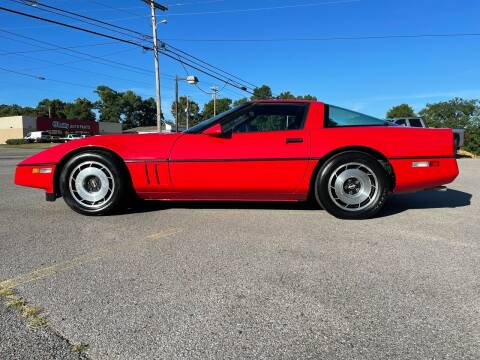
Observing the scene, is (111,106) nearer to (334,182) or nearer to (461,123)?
(461,123)

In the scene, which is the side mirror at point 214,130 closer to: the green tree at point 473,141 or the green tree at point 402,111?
the green tree at point 473,141

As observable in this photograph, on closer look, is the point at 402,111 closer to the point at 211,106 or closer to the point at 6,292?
the point at 211,106

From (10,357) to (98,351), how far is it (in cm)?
35

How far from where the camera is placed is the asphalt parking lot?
1717 mm

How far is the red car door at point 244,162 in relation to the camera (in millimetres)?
3928

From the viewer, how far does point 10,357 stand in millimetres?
1582

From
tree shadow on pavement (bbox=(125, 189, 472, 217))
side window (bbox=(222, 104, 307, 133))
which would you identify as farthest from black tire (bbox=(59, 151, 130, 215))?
side window (bbox=(222, 104, 307, 133))

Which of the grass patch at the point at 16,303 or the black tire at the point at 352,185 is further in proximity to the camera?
the black tire at the point at 352,185

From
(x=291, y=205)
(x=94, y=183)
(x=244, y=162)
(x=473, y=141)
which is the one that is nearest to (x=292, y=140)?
(x=244, y=162)

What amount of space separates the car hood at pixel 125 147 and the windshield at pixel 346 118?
5.34ft

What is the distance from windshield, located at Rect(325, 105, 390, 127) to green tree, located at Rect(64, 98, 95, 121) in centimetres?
10236

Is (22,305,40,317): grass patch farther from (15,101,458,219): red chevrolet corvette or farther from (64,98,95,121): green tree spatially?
(64,98,95,121): green tree

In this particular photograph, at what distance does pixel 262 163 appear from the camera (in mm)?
3924

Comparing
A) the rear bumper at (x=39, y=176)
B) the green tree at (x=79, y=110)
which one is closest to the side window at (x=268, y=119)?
the rear bumper at (x=39, y=176)
